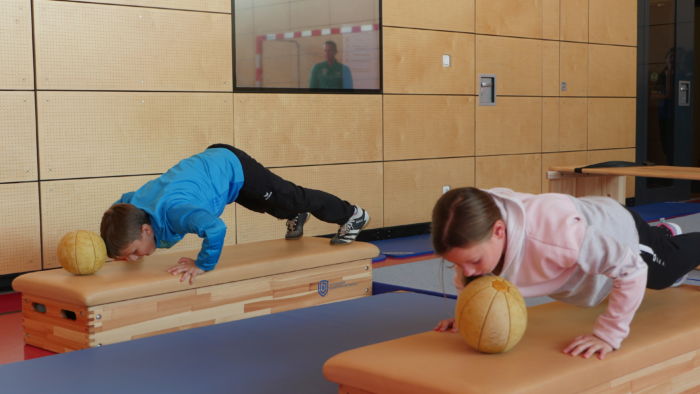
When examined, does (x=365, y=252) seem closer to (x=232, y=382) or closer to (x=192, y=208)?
(x=192, y=208)

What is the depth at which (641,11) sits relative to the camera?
30.5ft

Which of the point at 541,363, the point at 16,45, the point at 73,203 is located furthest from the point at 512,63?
the point at 541,363

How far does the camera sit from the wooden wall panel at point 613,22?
28.8ft

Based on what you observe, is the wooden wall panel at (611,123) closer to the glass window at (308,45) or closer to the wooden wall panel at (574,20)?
the wooden wall panel at (574,20)

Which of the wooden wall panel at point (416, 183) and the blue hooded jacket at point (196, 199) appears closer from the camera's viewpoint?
the blue hooded jacket at point (196, 199)

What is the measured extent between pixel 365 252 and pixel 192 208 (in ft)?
3.87

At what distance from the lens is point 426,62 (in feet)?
23.5

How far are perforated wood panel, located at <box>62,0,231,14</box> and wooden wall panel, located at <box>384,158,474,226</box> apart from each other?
6.65ft

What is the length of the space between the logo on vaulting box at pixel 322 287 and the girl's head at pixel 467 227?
204cm

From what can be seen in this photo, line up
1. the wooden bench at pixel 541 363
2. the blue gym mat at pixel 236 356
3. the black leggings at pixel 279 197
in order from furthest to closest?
the black leggings at pixel 279 197, the blue gym mat at pixel 236 356, the wooden bench at pixel 541 363

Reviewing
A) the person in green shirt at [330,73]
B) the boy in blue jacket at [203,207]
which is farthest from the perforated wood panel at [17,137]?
the person in green shirt at [330,73]

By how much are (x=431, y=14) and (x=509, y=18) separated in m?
1.09

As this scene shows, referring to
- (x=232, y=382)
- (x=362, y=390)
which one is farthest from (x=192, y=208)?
(x=362, y=390)

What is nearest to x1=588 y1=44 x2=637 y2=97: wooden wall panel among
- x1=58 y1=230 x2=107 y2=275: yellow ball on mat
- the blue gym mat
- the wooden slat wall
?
the wooden slat wall
